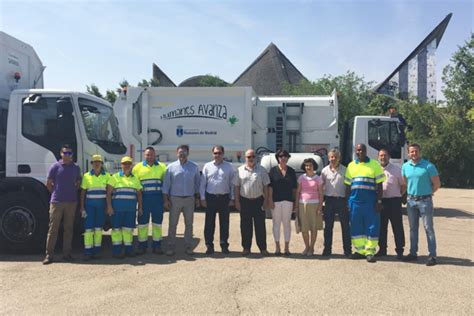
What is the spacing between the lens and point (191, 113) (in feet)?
41.0

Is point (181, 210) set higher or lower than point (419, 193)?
lower

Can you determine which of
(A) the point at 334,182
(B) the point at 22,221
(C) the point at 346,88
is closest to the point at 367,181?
(A) the point at 334,182

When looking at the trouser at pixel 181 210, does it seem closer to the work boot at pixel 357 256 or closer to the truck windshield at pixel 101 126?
the truck windshield at pixel 101 126

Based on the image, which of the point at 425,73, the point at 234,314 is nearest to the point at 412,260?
the point at 234,314

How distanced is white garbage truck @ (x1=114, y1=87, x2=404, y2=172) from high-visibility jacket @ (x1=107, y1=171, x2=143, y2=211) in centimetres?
543

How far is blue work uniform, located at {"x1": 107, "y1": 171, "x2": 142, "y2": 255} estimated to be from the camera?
6828 mm

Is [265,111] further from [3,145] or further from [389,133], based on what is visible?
[3,145]

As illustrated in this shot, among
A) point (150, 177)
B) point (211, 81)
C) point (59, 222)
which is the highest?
point (211, 81)

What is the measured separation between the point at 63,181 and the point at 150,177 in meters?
1.31

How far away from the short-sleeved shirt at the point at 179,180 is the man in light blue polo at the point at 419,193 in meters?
3.46

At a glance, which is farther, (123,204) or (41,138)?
(41,138)

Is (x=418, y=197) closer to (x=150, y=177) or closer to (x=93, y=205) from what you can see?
(x=150, y=177)

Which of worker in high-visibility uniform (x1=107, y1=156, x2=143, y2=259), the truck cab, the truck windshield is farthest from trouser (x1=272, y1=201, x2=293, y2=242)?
the truck cab

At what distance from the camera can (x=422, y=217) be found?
22.2 ft
